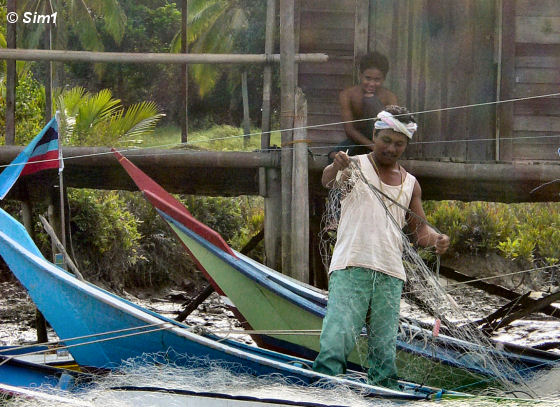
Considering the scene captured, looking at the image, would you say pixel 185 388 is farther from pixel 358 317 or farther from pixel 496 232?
pixel 496 232

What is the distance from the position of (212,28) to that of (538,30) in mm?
14157

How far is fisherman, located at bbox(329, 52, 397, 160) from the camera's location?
274 inches

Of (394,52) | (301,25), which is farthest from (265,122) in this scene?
(394,52)

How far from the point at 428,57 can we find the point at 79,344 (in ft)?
14.6

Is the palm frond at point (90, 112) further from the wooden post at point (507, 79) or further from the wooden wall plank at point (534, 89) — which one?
the wooden wall plank at point (534, 89)

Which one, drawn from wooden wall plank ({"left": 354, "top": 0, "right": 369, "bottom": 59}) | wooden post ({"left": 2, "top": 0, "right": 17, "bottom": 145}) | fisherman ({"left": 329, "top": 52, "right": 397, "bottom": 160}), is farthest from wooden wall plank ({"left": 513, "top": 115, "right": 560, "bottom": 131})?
wooden post ({"left": 2, "top": 0, "right": 17, "bottom": 145})

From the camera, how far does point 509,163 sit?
23.3 ft

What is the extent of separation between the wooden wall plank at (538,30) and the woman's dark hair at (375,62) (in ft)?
3.91

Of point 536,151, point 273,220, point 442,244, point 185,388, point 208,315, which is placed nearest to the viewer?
point 185,388

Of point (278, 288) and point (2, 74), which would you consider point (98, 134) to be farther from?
point (278, 288)

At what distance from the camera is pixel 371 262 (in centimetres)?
428

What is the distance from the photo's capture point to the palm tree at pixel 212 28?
2020 cm

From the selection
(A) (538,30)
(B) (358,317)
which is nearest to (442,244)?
(B) (358,317)

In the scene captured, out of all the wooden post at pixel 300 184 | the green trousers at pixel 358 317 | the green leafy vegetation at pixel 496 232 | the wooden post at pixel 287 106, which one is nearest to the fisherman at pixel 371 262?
the green trousers at pixel 358 317
